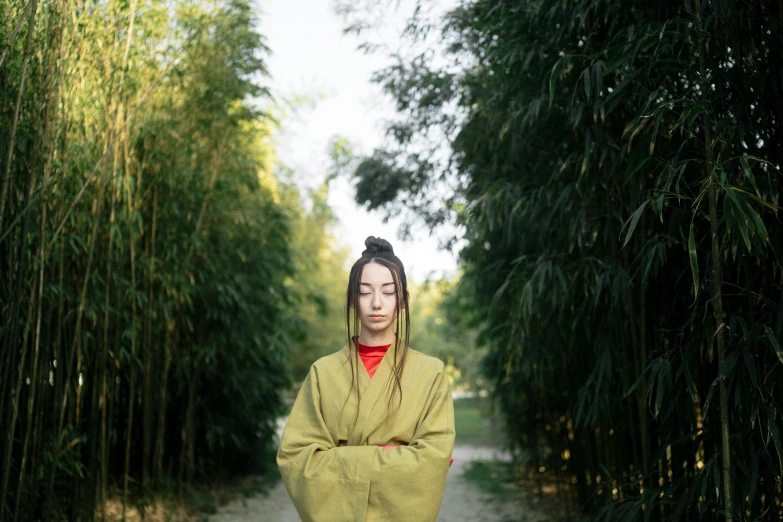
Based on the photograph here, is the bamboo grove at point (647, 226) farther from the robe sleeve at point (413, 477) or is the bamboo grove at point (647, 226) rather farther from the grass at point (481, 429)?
the grass at point (481, 429)

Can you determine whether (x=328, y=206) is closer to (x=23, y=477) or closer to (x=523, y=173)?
(x=523, y=173)

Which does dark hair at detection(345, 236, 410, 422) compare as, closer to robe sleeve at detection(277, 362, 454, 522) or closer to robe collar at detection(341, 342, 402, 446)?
robe collar at detection(341, 342, 402, 446)

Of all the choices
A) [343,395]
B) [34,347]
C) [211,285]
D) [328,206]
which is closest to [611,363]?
[343,395]

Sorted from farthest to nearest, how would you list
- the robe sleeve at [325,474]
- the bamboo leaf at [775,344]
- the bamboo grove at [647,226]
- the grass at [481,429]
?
the grass at [481,429] → the bamboo grove at [647,226] → the bamboo leaf at [775,344] → the robe sleeve at [325,474]

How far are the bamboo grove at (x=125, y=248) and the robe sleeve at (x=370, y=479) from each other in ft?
5.78

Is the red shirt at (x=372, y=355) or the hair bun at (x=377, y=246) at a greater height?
the hair bun at (x=377, y=246)

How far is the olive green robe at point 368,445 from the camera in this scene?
1742mm

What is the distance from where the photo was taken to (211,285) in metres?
5.93

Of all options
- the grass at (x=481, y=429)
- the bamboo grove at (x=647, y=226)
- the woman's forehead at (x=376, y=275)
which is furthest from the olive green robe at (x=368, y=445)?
the grass at (x=481, y=429)

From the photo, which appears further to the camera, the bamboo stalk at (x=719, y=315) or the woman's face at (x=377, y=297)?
the bamboo stalk at (x=719, y=315)

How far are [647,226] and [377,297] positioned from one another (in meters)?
1.69

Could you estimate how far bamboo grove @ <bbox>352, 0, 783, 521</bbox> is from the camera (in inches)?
97.5

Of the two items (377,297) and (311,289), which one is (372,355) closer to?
(377,297)

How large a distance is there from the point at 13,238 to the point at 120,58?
1.21 meters
